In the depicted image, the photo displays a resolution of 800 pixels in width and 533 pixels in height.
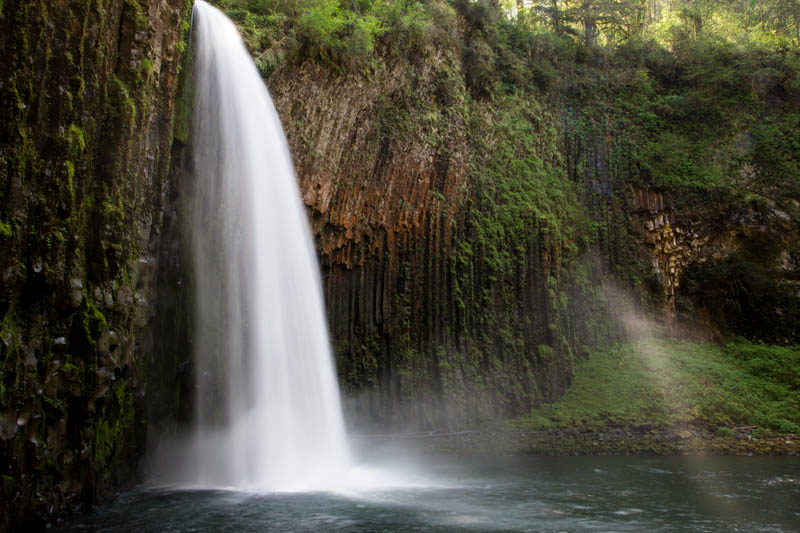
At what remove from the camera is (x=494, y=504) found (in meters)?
9.22

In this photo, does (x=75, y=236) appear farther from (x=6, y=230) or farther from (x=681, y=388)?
(x=681, y=388)

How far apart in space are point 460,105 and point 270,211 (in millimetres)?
10988

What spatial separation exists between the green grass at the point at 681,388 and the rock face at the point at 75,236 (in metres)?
13.3

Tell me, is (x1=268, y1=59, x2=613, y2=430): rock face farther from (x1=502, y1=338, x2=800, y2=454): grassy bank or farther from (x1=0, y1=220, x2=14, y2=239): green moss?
(x1=0, y1=220, x2=14, y2=239): green moss

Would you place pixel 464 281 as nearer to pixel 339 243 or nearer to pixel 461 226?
pixel 461 226

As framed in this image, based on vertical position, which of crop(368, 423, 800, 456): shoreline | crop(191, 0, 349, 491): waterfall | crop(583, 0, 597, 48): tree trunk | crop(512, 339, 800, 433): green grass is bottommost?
crop(368, 423, 800, 456): shoreline

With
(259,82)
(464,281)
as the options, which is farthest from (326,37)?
(464,281)

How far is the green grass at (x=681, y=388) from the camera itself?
1833 cm

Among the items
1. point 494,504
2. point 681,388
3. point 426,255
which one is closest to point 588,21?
point 426,255

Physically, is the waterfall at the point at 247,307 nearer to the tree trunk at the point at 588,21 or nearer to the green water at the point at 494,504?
the green water at the point at 494,504

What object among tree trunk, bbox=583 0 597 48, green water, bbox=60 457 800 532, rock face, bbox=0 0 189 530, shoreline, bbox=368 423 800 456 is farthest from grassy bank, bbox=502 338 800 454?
tree trunk, bbox=583 0 597 48

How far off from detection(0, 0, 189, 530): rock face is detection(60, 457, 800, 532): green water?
117 cm

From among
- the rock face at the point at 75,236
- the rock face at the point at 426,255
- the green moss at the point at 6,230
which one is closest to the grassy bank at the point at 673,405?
the rock face at the point at 426,255

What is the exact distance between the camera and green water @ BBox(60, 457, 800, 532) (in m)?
7.62
